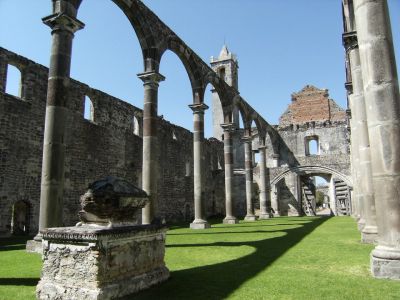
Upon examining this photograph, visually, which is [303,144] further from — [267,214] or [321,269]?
[321,269]

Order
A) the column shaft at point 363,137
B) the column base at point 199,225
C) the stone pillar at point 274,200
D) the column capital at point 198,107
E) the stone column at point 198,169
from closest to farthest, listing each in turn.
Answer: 1. the column shaft at point 363,137
2. the column base at point 199,225
3. the stone column at point 198,169
4. the column capital at point 198,107
5. the stone pillar at point 274,200

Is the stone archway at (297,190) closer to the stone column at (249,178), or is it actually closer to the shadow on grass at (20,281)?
the stone column at (249,178)

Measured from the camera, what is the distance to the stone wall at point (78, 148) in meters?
12.1

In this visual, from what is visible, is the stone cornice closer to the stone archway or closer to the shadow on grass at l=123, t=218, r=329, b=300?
the shadow on grass at l=123, t=218, r=329, b=300

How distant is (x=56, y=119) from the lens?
7090mm

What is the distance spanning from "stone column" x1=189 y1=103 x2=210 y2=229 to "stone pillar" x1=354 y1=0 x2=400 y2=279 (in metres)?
9.18

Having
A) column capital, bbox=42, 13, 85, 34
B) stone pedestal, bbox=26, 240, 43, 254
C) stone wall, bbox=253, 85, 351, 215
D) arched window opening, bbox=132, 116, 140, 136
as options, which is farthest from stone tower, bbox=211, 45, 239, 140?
stone pedestal, bbox=26, 240, 43, 254

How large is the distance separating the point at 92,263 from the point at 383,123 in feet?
14.1

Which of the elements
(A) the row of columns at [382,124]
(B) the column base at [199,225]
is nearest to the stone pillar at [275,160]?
(B) the column base at [199,225]

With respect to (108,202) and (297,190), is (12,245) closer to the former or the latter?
(108,202)

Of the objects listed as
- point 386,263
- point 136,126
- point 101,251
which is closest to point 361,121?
point 386,263

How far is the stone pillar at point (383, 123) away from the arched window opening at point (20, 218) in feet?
38.8

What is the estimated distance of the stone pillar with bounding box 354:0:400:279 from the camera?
4719 mm

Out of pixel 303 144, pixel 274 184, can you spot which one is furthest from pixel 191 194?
pixel 303 144
